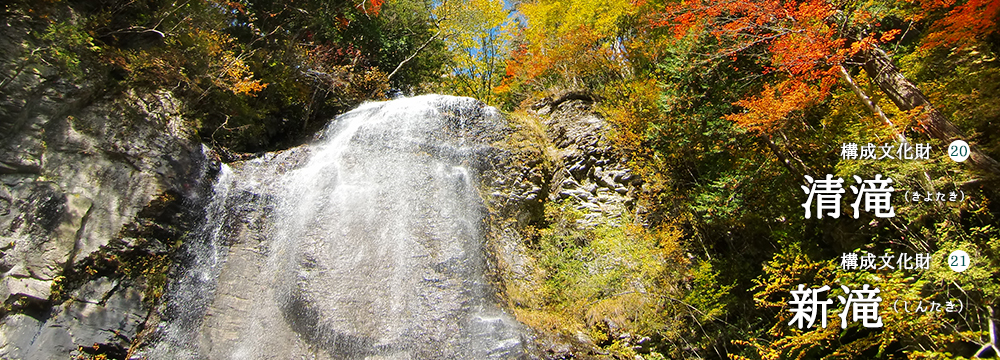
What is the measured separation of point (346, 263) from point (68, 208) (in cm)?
466

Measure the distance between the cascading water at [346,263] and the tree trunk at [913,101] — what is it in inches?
261

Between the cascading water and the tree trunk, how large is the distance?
6.63 metres

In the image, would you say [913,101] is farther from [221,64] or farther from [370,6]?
[370,6]

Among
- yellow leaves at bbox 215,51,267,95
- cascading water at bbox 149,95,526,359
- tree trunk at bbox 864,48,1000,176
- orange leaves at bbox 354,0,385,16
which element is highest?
orange leaves at bbox 354,0,385,16

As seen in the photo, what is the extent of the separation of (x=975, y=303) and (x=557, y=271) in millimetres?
6089

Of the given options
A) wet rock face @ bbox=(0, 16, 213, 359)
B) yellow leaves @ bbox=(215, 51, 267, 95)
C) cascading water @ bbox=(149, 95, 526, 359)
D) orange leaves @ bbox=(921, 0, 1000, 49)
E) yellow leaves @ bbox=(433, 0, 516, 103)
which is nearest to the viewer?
orange leaves @ bbox=(921, 0, 1000, 49)

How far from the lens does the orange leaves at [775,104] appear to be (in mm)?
7539

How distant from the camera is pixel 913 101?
6.18 meters

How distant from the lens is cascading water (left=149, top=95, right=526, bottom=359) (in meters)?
7.38

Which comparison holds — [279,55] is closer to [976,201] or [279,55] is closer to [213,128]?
[213,128]

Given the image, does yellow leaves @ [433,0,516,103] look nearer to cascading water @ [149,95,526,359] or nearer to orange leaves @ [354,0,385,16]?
orange leaves @ [354,0,385,16]

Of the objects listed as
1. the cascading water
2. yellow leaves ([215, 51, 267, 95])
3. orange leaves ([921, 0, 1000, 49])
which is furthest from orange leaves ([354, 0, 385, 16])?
orange leaves ([921, 0, 1000, 49])

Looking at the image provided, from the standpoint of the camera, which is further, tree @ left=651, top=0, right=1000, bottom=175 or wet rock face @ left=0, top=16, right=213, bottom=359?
wet rock face @ left=0, top=16, right=213, bottom=359

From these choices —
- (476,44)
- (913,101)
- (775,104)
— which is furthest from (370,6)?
(913,101)
